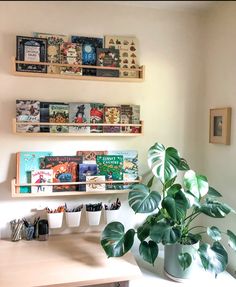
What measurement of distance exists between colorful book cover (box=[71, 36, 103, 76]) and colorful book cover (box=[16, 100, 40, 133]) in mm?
378

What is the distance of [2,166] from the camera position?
161 cm

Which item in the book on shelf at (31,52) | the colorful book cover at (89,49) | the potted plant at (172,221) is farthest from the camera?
the colorful book cover at (89,49)

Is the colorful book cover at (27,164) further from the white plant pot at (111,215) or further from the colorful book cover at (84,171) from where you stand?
the white plant pot at (111,215)

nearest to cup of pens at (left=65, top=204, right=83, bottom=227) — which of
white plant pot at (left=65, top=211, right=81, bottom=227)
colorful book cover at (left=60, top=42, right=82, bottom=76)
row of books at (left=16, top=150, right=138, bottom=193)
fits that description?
white plant pot at (left=65, top=211, right=81, bottom=227)

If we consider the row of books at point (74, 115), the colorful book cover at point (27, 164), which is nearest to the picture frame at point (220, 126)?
the row of books at point (74, 115)

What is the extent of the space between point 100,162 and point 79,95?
449 millimetres

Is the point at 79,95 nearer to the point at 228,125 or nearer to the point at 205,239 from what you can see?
the point at 228,125

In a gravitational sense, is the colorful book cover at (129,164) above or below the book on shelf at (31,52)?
below

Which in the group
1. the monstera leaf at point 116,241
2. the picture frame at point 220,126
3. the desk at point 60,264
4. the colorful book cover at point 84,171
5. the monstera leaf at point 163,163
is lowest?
the desk at point 60,264

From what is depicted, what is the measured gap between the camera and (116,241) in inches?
54.7

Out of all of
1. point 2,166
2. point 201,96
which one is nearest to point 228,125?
point 201,96

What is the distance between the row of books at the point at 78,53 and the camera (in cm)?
158

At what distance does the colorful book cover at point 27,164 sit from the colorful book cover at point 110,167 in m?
0.35

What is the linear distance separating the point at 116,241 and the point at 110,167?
0.48 meters
